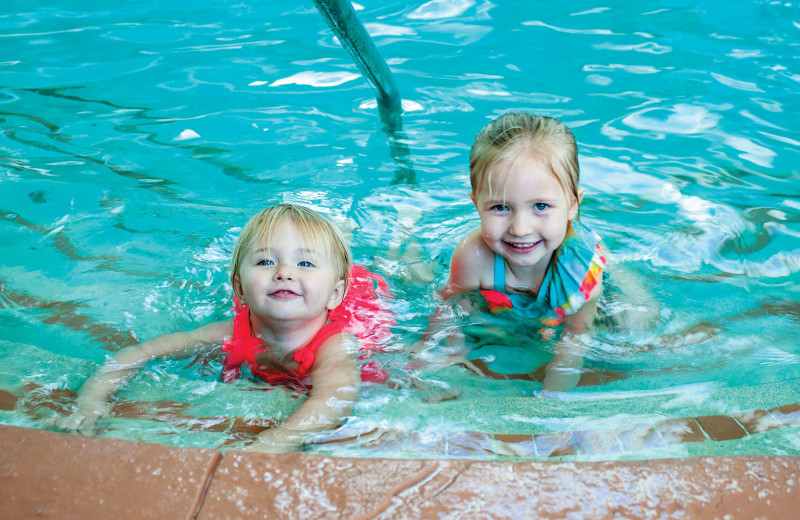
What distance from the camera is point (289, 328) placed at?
9.62 ft

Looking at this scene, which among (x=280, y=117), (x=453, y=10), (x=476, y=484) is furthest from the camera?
(x=453, y=10)

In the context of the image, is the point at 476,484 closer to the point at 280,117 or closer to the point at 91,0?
the point at 280,117

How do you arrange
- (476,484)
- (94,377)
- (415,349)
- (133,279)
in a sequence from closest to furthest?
(476,484) → (94,377) → (415,349) → (133,279)

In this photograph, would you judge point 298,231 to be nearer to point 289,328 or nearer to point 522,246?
point 289,328

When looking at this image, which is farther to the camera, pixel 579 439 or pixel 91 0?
pixel 91 0

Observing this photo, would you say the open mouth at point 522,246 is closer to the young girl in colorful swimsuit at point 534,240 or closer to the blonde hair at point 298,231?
the young girl in colorful swimsuit at point 534,240

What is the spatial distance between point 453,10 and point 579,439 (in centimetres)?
561

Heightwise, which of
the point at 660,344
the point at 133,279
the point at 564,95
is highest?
the point at 564,95

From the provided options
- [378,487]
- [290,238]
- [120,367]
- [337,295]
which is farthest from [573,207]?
[120,367]

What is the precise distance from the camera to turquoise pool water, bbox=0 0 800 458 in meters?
2.45

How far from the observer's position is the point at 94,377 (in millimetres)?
2602

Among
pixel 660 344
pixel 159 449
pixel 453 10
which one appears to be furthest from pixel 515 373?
pixel 453 10

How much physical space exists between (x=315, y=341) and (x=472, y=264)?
0.80 m

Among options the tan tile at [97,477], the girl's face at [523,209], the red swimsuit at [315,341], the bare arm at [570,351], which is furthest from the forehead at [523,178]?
the tan tile at [97,477]
